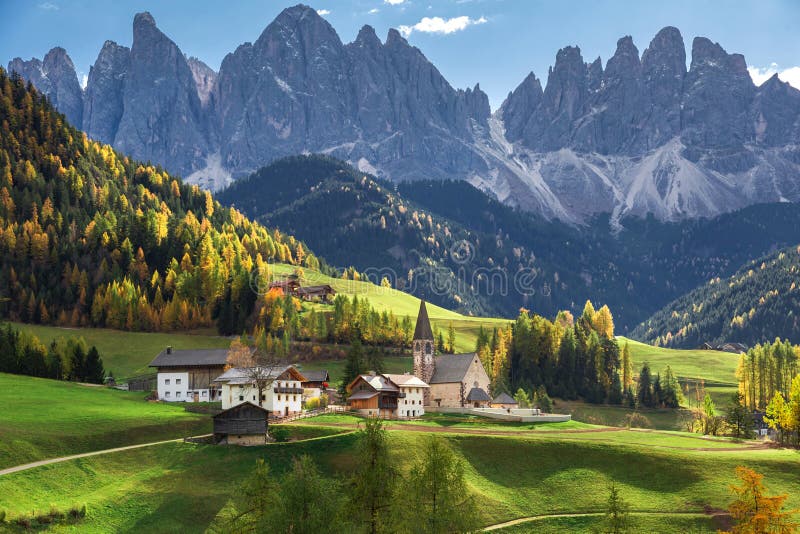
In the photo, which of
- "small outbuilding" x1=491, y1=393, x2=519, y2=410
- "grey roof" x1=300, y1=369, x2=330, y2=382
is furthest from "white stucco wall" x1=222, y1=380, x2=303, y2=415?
"small outbuilding" x1=491, y1=393, x2=519, y2=410

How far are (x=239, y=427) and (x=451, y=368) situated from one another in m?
50.1

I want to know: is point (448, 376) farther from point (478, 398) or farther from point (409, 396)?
point (409, 396)

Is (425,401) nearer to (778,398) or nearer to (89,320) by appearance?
(778,398)

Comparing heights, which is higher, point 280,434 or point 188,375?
point 188,375

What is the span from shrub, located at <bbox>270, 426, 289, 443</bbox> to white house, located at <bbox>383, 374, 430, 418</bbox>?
91.6ft

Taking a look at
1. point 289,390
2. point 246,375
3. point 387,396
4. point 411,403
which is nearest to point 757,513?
point 387,396

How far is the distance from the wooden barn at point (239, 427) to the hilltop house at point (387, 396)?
2549cm

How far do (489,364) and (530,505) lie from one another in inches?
3624

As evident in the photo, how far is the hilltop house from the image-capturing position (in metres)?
128

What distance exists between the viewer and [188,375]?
14250cm

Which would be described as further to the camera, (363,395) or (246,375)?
(363,395)

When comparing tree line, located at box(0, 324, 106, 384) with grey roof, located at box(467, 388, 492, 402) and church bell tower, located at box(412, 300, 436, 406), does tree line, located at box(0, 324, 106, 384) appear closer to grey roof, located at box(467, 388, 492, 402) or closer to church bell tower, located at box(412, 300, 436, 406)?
church bell tower, located at box(412, 300, 436, 406)

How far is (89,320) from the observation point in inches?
7431

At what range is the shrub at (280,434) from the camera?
4063 inches
